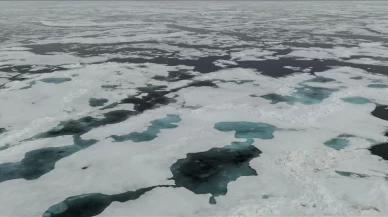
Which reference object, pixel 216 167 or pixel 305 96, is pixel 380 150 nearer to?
pixel 216 167

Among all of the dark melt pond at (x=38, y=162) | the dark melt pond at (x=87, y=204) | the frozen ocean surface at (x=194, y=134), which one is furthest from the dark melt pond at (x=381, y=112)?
the dark melt pond at (x=38, y=162)

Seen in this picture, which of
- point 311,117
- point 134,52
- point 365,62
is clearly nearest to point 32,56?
point 134,52

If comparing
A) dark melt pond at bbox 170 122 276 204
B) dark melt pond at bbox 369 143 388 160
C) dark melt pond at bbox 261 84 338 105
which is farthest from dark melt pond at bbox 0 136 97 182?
dark melt pond at bbox 369 143 388 160

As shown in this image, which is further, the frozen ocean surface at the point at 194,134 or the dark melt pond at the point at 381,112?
the dark melt pond at the point at 381,112

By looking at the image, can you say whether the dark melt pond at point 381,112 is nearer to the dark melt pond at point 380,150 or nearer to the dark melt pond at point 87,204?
the dark melt pond at point 380,150

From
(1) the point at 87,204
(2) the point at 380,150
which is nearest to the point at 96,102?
(1) the point at 87,204

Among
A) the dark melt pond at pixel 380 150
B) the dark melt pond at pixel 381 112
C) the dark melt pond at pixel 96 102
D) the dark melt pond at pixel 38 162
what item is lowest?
the dark melt pond at pixel 38 162

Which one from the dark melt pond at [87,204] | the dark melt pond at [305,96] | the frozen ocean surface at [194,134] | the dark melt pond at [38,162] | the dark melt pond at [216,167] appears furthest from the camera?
the dark melt pond at [305,96]
